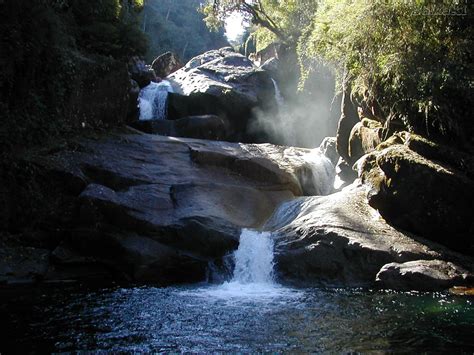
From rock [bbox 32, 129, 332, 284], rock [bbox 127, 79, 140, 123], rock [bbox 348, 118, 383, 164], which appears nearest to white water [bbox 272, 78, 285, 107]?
rock [bbox 127, 79, 140, 123]

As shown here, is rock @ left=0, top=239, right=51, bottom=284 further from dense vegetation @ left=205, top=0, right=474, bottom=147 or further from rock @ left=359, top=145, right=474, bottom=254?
dense vegetation @ left=205, top=0, right=474, bottom=147

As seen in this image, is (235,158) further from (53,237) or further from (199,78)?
(199,78)

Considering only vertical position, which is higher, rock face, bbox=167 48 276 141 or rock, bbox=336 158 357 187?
rock face, bbox=167 48 276 141

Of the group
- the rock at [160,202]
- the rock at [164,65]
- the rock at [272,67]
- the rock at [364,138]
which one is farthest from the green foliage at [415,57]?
the rock at [164,65]

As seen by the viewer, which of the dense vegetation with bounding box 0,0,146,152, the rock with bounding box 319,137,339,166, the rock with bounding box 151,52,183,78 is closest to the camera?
the dense vegetation with bounding box 0,0,146,152

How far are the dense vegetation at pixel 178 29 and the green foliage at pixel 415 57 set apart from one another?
42.7 m

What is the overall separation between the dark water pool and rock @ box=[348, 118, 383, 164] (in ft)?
22.1

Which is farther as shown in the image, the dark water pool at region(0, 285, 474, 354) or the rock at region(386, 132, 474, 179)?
the rock at region(386, 132, 474, 179)

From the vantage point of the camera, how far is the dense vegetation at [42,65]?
12664mm

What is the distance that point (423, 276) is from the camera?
10.2 m

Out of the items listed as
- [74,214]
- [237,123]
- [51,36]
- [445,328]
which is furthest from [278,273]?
[237,123]

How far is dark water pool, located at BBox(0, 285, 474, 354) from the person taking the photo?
7.00 m

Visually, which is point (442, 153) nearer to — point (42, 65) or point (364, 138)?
point (364, 138)

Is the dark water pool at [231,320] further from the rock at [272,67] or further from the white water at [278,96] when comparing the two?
the rock at [272,67]
